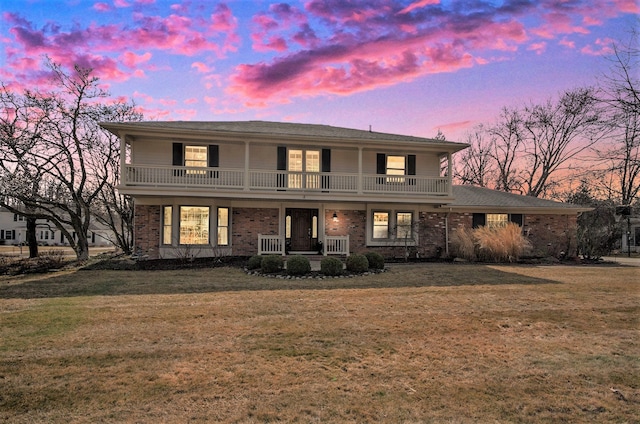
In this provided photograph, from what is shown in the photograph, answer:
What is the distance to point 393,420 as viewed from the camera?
10.8ft

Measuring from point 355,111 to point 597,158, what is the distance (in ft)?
46.4

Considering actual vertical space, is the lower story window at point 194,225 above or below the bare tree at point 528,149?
below

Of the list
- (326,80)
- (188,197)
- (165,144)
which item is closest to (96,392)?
(188,197)

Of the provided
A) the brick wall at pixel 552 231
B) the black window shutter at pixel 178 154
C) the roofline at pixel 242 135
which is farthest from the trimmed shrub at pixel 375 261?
the brick wall at pixel 552 231

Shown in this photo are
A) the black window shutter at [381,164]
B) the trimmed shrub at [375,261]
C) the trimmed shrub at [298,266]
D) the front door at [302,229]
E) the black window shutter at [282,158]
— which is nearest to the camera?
the trimmed shrub at [298,266]

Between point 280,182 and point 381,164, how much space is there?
4.99m

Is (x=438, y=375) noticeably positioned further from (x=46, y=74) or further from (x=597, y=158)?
(x=46, y=74)

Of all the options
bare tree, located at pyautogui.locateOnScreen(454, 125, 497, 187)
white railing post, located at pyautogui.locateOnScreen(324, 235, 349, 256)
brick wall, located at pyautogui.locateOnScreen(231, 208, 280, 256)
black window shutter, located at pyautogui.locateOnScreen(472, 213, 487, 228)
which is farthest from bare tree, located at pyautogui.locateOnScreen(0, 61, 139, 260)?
bare tree, located at pyautogui.locateOnScreen(454, 125, 497, 187)

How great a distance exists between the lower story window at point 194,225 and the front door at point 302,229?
3.65 metres

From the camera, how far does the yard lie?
3502mm

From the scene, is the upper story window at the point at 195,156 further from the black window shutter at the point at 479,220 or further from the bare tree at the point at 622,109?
the bare tree at the point at 622,109

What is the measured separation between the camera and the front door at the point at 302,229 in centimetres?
1725

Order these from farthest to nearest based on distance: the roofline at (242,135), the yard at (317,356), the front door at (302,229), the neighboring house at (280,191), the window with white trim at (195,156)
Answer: the front door at (302,229), the window with white trim at (195,156), the neighboring house at (280,191), the roofline at (242,135), the yard at (317,356)

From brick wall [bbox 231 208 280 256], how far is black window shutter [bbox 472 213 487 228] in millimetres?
10225
